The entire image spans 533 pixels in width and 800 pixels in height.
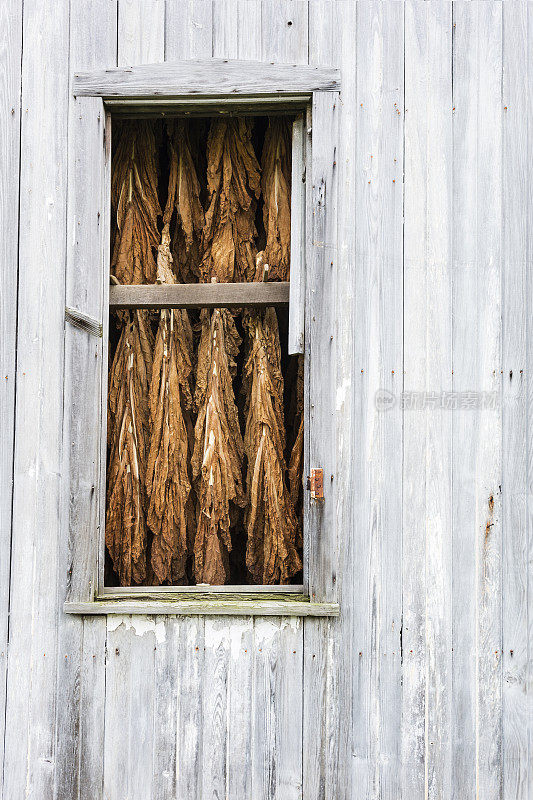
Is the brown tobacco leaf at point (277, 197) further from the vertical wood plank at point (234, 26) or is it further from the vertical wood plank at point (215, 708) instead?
the vertical wood plank at point (215, 708)

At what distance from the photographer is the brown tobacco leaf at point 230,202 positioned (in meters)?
3.00

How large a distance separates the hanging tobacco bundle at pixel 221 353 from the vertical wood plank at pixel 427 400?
0.72 metres

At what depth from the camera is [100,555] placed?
8.96 feet

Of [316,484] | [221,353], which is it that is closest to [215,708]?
[316,484]

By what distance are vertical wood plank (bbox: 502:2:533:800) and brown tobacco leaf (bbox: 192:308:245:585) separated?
3.50ft

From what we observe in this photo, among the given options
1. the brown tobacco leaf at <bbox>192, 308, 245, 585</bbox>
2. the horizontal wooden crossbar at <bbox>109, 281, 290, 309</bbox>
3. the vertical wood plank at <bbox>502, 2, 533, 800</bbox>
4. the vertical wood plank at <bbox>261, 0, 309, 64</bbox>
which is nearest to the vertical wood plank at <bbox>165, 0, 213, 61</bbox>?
the vertical wood plank at <bbox>261, 0, 309, 64</bbox>

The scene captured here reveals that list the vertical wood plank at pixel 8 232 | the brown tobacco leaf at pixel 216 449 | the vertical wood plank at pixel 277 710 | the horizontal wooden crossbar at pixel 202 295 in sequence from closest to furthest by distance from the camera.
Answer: the vertical wood plank at pixel 277 710
the vertical wood plank at pixel 8 232
the horizontal wooden crossbar at pixel 202 295
the brown tobacco leaf at pixel 216 449

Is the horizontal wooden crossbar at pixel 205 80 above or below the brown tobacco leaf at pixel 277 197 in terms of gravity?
above

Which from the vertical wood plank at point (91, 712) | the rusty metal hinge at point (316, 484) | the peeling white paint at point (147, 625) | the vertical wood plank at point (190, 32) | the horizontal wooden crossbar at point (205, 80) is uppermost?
the vertical wood plank at point (190, 32)

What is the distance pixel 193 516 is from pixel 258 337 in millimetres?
796

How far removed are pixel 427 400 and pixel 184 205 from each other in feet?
4.33

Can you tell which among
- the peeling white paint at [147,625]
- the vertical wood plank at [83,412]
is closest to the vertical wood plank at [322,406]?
the peeling white paint at [147,625]

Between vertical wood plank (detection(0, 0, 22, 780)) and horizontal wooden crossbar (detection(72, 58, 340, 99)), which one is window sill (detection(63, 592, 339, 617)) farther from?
horizontal wooden crossbar (detection(72, 58, 340, 99))

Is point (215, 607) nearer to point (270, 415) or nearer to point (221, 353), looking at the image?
point (270, 415)
